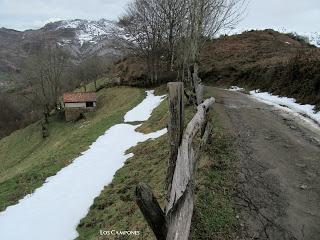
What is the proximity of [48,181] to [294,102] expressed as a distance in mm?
13979

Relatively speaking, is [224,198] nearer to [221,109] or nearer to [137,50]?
[221,109]

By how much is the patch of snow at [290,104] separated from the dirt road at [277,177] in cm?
143

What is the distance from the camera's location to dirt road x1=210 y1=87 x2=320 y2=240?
782 centimetres

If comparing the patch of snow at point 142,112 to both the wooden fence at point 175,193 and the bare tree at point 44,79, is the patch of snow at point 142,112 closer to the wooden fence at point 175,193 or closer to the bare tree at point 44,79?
the bare tree at point 44,79

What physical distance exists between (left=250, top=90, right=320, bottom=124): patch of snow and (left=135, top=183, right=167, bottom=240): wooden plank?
503 inches

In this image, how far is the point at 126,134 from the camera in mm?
24922

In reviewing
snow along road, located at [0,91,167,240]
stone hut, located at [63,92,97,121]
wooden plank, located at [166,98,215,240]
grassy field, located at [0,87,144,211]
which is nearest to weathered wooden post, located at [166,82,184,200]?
wooden plank, located at [166,98,215,240]

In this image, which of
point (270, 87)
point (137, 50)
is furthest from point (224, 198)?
point (137, 50)

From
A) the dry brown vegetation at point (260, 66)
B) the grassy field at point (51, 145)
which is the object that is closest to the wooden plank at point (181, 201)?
the grassy field at point (51, 145)

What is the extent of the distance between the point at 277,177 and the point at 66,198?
344 inches

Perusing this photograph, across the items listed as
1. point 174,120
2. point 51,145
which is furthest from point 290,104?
point 51,145

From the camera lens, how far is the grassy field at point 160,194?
808 centimetres

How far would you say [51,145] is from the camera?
3625 cm

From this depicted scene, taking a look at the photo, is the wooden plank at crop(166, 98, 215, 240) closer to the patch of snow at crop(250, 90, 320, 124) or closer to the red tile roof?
the patch of snow at crop(250, 90, 320, 124)
